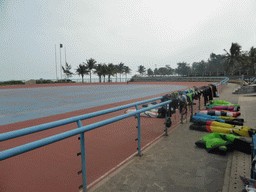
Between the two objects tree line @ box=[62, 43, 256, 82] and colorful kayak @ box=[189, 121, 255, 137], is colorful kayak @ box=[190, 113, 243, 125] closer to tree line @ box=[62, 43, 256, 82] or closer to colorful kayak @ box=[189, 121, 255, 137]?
colorful kayak @ box=[189, 121, 255, 137]

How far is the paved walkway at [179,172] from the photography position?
2422mm

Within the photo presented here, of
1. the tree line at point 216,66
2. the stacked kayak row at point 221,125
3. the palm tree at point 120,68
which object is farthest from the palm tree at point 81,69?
the stacked kayak row at point 221,125

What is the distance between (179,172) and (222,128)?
7.30 ft

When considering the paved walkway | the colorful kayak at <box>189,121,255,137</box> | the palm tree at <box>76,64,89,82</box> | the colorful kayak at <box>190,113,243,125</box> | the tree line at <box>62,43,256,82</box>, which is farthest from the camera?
the palm tree at <box>76,64,89,82</box>

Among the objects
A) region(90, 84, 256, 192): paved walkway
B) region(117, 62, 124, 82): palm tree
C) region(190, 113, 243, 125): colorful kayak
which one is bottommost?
region(90, 84, 256, 192): paved walkway

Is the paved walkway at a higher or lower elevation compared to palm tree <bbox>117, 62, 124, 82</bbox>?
lower

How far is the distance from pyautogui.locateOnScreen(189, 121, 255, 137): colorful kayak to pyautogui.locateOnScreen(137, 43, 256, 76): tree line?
55.9 metres

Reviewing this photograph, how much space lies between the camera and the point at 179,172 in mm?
2787

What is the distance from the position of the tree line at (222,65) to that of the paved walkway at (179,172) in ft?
189

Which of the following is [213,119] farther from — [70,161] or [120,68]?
[120,68]

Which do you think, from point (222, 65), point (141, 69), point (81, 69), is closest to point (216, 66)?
point (222, 65)

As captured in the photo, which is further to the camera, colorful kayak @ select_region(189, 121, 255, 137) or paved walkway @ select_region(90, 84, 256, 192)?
colorful kayak @ select_region(189, 121, 255, 137)

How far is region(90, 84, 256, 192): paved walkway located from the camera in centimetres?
242

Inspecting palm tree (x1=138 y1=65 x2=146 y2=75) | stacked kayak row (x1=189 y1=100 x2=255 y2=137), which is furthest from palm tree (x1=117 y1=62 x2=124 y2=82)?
stacked kayak row (x1=189 y1=100 x2=255 y2=137)
